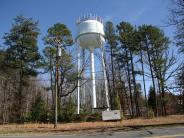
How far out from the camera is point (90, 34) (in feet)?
123

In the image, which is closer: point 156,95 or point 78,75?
point 78,75

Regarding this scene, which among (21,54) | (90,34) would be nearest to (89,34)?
(90,34)

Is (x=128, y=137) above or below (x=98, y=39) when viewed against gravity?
below

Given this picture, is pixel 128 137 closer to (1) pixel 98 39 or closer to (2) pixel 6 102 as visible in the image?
(1) pixel 98 39

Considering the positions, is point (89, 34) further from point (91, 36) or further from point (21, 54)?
point (21, 54)

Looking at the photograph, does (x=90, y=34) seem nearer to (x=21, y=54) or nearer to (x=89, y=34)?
(x=89, y=34)

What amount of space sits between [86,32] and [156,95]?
50.4 feet

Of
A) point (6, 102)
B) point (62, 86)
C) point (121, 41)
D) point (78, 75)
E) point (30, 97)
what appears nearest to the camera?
point (78, 75)

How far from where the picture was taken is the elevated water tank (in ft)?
124

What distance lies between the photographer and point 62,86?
130ft

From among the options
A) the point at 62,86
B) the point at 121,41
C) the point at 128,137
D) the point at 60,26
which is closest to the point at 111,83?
the point at 121,41

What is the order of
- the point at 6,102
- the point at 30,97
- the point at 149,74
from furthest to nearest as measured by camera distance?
the point at 30,97 < the point at 6,102 < the point at 149,74

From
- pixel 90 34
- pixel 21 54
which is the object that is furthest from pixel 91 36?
pixel 21 54

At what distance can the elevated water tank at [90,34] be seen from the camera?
124 ft
